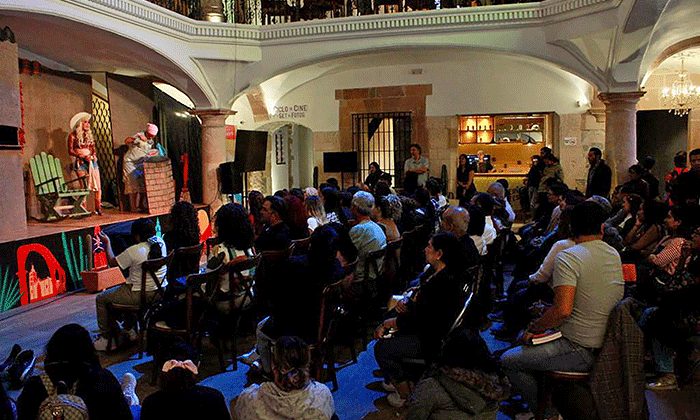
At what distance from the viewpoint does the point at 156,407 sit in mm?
2123

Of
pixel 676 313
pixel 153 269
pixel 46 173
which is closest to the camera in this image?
pixel 676 313

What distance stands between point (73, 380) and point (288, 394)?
0.78 metres

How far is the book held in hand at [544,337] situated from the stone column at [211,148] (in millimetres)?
8459

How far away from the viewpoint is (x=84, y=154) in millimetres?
9453

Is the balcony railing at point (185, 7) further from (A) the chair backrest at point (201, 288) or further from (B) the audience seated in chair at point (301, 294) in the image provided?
(B) the audience seated in chair at point (301, 294)

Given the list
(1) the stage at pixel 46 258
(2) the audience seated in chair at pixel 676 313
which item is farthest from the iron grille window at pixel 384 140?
(2) the audience seated in chair at pixel 676 313

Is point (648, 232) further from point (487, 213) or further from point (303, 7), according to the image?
point (303, 7)

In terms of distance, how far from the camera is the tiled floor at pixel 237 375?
357 cm

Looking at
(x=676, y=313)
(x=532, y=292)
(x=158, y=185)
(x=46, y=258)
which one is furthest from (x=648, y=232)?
(x=158, y=185)

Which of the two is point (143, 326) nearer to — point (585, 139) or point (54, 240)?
point (54, 240)

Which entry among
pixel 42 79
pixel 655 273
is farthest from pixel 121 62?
pixel 655 273

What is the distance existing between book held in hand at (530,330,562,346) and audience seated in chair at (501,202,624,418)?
0.05ft

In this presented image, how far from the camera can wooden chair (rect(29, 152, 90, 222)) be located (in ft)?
28.4

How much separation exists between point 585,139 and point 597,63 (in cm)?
290
